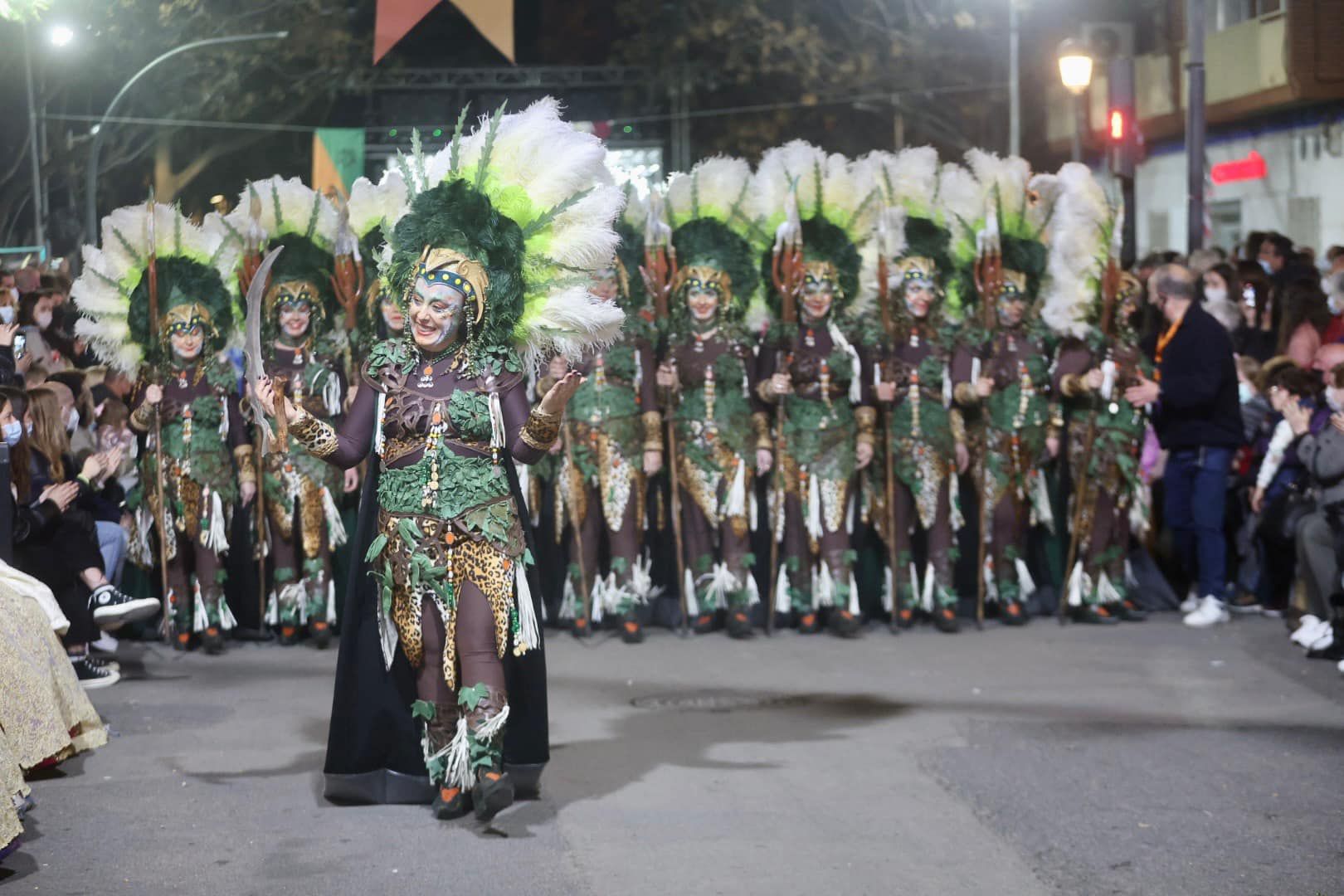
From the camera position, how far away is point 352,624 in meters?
6.53

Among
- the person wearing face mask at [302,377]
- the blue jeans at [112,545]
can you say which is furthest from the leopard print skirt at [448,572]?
the blue jeans at [112,545]

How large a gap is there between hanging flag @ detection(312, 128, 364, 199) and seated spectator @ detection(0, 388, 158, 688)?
12.0 meters

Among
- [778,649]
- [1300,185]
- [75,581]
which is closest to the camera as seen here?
[75,581]

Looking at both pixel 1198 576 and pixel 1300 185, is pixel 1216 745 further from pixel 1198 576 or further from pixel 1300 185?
pixel 1300 185

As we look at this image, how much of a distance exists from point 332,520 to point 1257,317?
6.67 m

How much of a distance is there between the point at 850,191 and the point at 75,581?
4.48 meters

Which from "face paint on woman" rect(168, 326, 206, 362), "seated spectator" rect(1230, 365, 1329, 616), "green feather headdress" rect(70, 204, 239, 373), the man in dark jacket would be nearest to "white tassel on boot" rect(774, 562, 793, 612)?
the man in dark jacket

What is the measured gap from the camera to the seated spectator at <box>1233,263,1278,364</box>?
41.2ft

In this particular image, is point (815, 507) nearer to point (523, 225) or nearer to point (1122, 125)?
point (523, 225)

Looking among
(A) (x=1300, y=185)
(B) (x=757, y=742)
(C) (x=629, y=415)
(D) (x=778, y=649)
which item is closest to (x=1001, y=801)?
(B) (x=757, y=742)

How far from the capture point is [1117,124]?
1661 cm

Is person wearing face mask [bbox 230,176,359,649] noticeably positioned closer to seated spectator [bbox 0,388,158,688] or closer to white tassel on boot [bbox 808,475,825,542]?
seated spectator [bbox 0,388,158,688]

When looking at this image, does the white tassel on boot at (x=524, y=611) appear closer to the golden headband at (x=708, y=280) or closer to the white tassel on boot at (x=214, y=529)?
the golden headband at (x=708, y=280)

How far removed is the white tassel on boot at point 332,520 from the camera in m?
10.1
